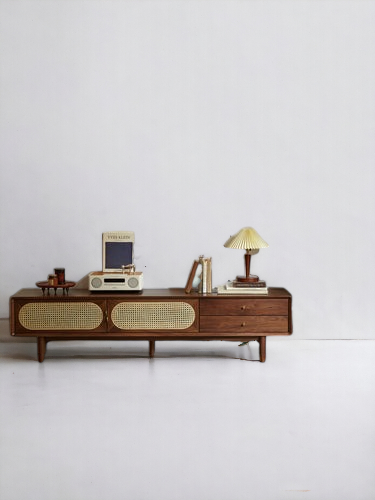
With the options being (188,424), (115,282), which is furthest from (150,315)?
(188,424)

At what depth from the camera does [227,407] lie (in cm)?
352

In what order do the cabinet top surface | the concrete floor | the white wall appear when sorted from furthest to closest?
the white wall → the cabinet top surface → the concrete floor

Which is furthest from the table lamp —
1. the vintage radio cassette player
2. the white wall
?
the vintage radio cassette player

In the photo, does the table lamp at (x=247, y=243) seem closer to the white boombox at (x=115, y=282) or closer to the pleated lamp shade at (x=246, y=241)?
the pleated lamp shade at (x=246, y=241)

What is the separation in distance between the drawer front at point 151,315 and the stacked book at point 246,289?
0.25 metres

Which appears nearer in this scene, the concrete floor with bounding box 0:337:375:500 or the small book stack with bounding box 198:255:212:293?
the concrete floor with bounding box 0:337:375:500

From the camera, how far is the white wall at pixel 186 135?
487cm

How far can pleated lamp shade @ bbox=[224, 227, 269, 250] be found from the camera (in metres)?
4.47

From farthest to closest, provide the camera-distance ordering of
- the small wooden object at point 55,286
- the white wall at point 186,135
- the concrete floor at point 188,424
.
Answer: the white wall at point 186,135 → the small wooden object at point 55,286 → the concrete floor at point 188,424

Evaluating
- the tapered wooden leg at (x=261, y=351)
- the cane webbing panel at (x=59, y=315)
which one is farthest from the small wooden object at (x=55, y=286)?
the tapered wooden leg at (x=261, y=351)

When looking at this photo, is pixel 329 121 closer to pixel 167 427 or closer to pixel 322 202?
pixel 322 202

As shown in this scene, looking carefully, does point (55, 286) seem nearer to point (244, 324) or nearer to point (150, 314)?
point (150, 314)

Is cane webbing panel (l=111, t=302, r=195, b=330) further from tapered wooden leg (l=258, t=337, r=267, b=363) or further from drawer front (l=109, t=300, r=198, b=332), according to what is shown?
tapered wooden leg (l=258, t=337, r=267, b=363)

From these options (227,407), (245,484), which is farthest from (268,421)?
(245,484)
